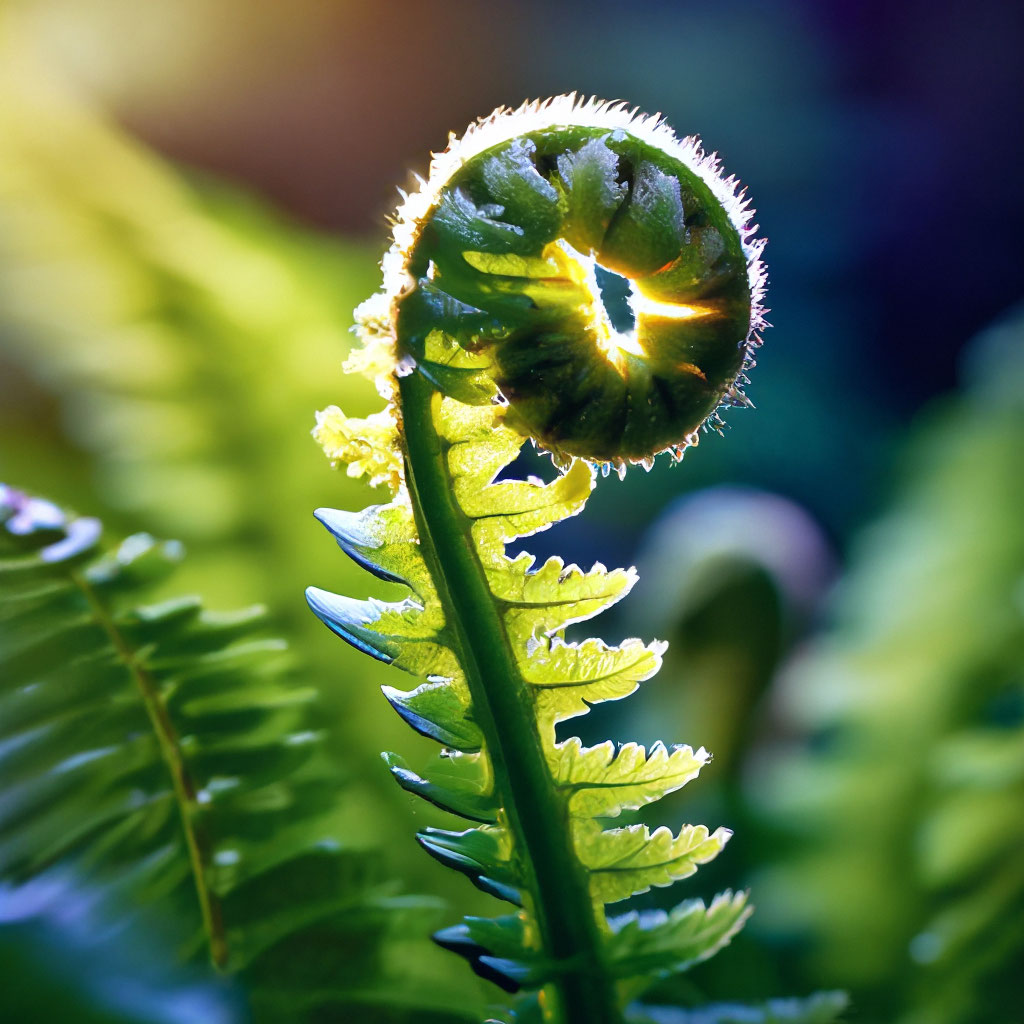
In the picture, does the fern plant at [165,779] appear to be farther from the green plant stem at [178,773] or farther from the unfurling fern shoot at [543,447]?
the unfurling fern shoot at [543,447]

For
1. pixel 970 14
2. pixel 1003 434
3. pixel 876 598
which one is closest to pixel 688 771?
pixel 876 598

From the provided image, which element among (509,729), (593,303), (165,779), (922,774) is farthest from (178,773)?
(922,774)

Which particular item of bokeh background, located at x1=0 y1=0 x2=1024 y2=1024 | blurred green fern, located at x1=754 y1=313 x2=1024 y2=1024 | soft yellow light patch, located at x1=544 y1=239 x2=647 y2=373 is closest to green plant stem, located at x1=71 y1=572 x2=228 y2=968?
bokeh background, located at x1=0 y1=0 x2=1024 y2=1024

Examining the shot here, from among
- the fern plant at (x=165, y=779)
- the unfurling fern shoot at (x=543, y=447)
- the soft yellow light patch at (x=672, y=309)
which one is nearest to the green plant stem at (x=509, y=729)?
the unfurling fern shoot at (x=543, y=447)

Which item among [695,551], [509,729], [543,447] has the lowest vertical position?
[509,729]

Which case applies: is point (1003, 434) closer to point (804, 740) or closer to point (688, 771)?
point (804, 740)

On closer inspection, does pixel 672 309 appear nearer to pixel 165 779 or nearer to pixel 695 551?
pixel 165 779
